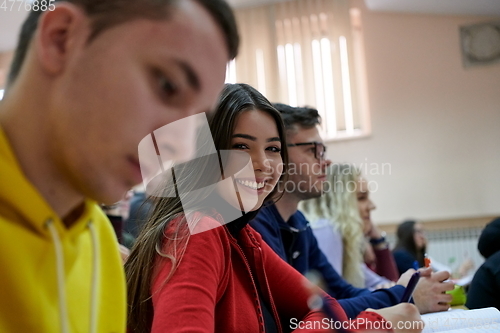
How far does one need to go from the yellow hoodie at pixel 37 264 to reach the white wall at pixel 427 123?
418cm

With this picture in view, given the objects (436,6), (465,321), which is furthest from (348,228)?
(436,6)

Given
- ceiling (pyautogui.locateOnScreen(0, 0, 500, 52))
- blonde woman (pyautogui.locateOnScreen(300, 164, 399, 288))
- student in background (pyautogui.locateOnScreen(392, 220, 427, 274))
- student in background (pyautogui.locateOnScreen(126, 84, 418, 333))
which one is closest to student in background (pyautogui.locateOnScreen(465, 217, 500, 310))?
blonde woman (pyautogui.locateOnScreen(300, 164, 399, 288))

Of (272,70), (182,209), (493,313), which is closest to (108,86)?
(182,209)

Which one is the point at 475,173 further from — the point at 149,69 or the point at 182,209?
the point at 149,69

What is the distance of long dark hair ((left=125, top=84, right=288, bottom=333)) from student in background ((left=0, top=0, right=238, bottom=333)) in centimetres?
33

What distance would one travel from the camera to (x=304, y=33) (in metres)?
4.61

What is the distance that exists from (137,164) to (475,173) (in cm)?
453

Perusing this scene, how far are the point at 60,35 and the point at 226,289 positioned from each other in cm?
55

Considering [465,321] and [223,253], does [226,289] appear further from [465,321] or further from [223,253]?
[465,321]

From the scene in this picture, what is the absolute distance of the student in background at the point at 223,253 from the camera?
A: 0.69m

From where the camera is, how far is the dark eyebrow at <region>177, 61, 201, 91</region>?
0.38m

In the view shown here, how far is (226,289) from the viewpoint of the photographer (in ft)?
2.63

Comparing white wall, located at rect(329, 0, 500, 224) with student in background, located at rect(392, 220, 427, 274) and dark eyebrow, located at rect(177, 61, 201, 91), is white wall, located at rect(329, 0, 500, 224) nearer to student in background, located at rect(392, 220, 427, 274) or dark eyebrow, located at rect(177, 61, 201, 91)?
student in background, located at rect(392, 220, 427, 274)

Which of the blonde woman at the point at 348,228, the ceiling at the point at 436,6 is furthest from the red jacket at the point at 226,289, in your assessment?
the ceiling at the point at 436,6
